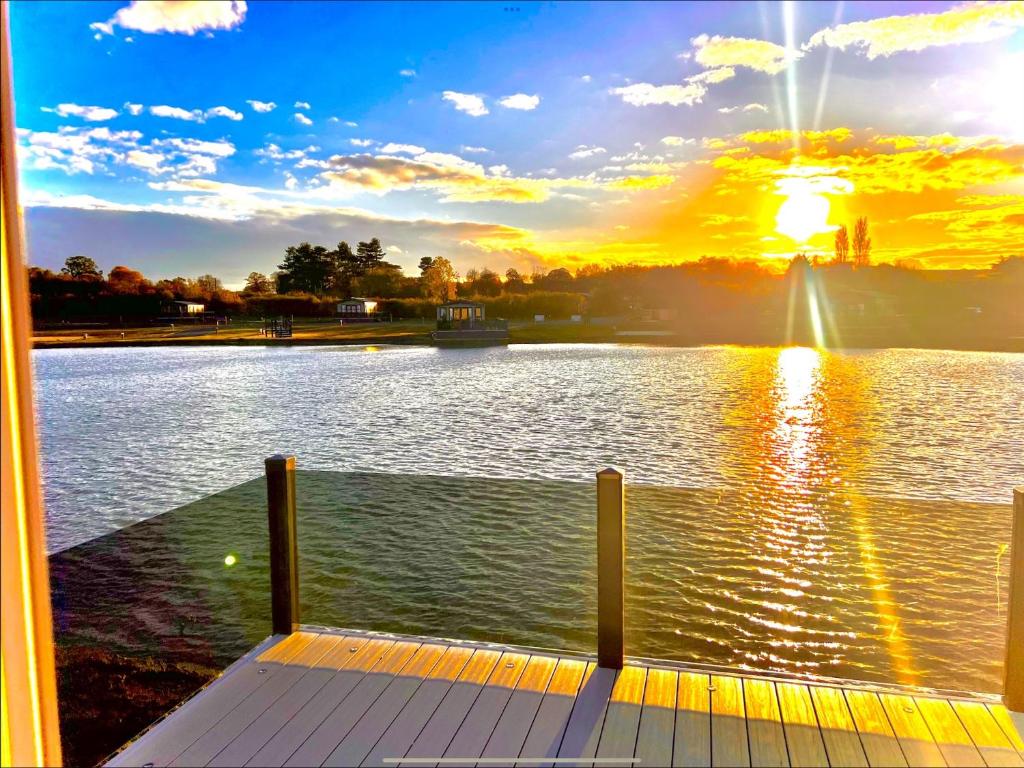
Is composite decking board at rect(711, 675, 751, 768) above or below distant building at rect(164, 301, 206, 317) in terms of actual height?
below

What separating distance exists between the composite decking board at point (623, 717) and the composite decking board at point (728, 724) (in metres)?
0.25

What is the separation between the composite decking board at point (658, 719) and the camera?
7.18ft

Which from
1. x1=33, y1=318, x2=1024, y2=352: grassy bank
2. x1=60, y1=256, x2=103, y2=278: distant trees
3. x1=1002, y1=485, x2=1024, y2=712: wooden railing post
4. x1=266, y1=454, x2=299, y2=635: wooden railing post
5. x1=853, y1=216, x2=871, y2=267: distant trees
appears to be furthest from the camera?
x1=853, y1=216, x2=871, y2=267: distant trees

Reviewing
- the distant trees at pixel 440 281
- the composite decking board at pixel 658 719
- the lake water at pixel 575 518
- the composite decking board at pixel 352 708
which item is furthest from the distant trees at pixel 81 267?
the composite decking board at pixel 658 719

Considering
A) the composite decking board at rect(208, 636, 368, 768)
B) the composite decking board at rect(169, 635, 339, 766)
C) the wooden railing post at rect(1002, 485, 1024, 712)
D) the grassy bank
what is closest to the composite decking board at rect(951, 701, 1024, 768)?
the wooden railing post at rect(1002, 485, 1024, 712)

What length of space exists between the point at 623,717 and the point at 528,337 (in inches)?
1809

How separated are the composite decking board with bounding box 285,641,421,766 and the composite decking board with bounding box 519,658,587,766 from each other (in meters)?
0.61

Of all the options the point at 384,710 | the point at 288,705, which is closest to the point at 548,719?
the point at 384,710

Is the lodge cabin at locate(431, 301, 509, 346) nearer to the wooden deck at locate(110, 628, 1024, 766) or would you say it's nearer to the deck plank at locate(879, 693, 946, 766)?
the wooden deck at locate(110, 628, 1024, 766)

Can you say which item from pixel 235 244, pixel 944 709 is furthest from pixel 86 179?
pixel 944 709

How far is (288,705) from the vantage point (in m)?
2.52

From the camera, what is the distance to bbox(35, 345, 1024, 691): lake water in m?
4.48

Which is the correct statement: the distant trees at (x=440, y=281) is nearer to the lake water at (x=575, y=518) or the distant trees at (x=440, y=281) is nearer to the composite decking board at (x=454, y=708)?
the lake water at (x=575, y=518)

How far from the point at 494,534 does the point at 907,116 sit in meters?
5.99
